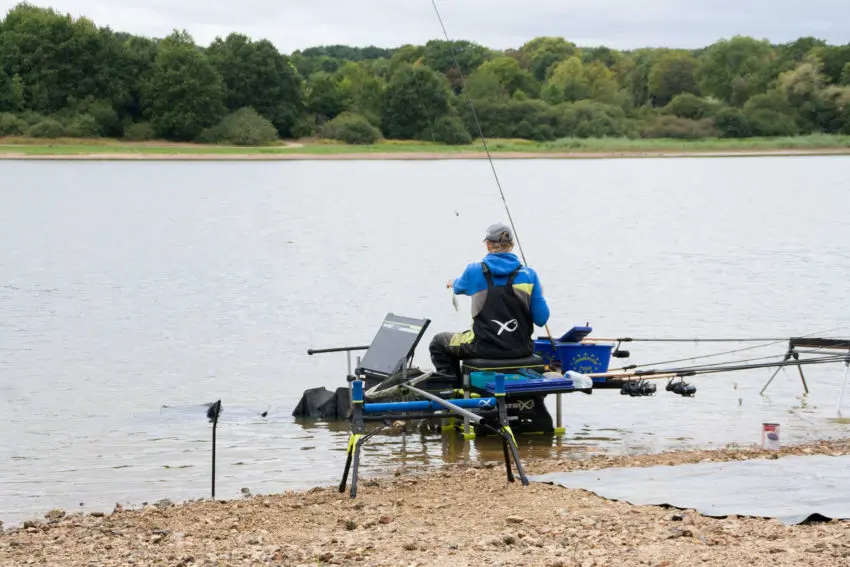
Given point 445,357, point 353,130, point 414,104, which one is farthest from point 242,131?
point 445,357

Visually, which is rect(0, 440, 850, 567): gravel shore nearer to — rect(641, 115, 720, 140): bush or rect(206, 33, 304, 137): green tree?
rect(206, 33, 304, 137): green tree

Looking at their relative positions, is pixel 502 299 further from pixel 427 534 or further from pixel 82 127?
pixel 82 127

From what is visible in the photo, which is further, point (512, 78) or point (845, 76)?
point (512, 78)

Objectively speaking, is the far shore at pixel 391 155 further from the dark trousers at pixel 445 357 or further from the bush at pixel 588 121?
the dark trousers at pixel 445 357

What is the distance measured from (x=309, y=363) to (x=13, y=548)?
8586 mm

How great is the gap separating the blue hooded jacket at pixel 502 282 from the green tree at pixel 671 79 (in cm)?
10463

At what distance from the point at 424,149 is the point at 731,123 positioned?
24816mm

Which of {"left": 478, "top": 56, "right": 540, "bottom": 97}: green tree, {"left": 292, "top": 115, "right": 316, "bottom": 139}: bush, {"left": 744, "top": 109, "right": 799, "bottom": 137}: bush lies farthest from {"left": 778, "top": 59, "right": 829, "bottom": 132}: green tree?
{"left": 292, "top": 115, "right": 316, "bottom": 139}: bush

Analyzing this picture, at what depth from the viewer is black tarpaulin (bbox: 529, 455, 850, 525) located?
7.06 m

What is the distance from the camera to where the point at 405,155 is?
80375 mm

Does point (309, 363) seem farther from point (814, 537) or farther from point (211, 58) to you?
point (211, 58)

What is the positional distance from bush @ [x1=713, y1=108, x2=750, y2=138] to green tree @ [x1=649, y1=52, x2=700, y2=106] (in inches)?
753

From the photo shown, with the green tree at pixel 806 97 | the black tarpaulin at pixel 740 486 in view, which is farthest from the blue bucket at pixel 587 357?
the green tree at pixel 806 97

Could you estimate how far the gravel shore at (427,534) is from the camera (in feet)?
20.1
